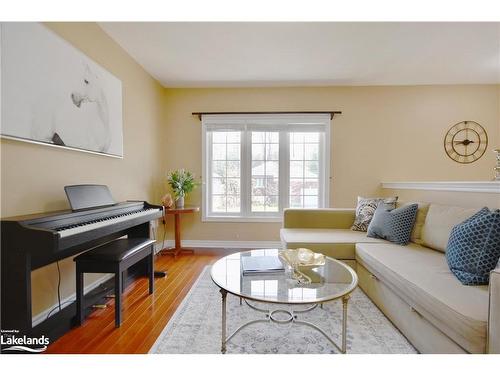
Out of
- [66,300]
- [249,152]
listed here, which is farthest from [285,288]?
[249,152]

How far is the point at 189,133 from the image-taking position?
3750 millimetres

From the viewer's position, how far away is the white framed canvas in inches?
57.8

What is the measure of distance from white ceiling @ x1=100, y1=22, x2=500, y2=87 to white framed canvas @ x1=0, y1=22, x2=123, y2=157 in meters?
0.63

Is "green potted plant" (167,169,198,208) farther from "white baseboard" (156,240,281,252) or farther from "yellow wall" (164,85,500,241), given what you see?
"white baseboard" (156,240,281,252)

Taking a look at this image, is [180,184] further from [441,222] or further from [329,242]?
[441,222]

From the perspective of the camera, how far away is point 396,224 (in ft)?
7.36

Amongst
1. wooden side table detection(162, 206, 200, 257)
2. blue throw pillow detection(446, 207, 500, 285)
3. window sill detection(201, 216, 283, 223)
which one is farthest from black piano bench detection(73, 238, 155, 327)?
blue throw pillow detection(446, 207, 500, 285)

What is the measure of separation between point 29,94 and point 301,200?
128 inches

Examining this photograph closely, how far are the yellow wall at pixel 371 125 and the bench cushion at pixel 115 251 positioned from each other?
1821 millimetres

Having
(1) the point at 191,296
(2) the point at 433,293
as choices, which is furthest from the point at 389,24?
(1) the point at 191,296

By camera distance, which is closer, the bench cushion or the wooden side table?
the bench cushion

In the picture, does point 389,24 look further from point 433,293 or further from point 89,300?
point 89,300

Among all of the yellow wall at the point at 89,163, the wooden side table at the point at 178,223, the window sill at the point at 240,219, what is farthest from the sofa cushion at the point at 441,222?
the yellow wall at the point at 89,163

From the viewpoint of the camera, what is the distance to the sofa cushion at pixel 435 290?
1.06 meters
